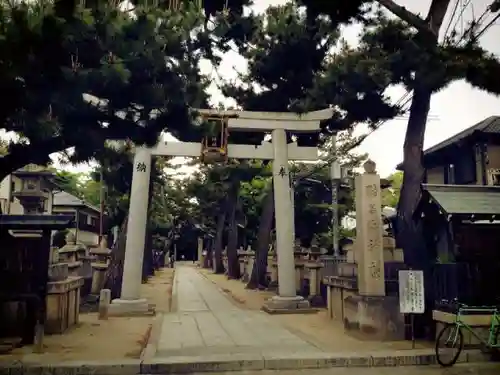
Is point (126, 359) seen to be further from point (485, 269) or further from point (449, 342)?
point (485, 269)

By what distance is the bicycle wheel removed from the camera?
912 cm

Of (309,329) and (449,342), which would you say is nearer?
(449,342)

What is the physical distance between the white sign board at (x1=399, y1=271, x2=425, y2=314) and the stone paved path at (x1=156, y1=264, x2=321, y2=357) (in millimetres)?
2098

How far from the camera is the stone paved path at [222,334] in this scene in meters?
10.2

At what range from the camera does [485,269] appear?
1053 centimetres

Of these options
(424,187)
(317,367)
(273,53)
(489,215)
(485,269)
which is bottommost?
(317,367)

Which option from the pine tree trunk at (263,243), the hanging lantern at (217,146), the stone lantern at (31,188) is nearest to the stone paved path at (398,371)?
the stone lantern at (31,188)

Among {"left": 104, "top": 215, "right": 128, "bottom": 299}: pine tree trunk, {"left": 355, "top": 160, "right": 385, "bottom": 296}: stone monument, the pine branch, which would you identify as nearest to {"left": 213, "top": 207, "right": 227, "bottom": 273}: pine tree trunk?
{"left": 104, "top": 215, "right": 128, "bottom": 299}: pine tree trunk

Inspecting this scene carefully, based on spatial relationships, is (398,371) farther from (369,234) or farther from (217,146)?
(217,146)

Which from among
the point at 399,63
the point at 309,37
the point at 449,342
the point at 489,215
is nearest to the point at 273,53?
the point at 309,37

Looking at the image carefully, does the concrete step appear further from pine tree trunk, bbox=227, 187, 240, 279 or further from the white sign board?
pine tree trunk, bbox=227, 187, 240, 279

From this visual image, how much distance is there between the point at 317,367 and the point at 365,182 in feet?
16.0

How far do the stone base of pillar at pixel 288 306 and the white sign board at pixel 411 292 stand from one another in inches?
270

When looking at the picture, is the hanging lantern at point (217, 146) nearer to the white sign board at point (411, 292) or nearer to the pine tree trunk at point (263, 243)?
the pine tree trunk at point (263, 243)
